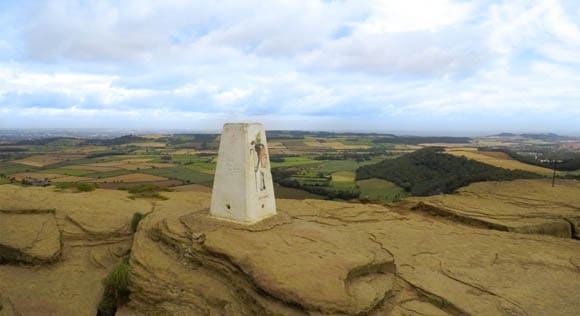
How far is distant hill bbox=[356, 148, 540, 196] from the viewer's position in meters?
33.5

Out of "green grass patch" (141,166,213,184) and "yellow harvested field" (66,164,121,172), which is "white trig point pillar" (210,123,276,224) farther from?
"yellow harvested field" (66,164,121,172)

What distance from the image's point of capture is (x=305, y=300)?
29.4 ft

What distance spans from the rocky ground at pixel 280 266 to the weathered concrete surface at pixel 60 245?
55 millimetres

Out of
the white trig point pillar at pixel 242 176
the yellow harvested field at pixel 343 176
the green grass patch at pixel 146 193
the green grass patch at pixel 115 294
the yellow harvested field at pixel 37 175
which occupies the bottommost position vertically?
the yellow harvested field at pixel 343 176

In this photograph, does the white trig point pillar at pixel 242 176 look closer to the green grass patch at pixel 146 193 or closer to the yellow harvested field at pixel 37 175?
the green grass patch at pixel 146 193

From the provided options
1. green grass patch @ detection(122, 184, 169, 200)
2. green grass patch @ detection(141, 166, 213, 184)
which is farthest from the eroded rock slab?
green grass patch @ detection(141, 166, 213, 184)

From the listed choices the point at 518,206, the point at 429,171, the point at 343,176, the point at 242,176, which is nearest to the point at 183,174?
the point at 343,176

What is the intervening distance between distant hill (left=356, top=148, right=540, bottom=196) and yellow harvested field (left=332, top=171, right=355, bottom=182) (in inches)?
46.6

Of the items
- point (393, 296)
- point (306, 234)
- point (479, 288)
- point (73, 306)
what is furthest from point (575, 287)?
point (73, 306)

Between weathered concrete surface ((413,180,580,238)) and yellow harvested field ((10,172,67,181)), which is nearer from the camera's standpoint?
weathered concrete surface ((413,180,580,238))

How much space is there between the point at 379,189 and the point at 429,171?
267 inches

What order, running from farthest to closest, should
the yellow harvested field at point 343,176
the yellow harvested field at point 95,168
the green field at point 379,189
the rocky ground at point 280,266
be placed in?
the yellow harvested field at point 95,168 < the yellow harvested field at point 343,176 < the green field at point 379,189 < the rocky ground at point 280,266

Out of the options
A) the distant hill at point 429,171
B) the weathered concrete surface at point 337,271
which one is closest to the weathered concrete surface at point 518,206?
the weathered concrete surface at point 337,271

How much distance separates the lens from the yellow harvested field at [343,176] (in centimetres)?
5169
